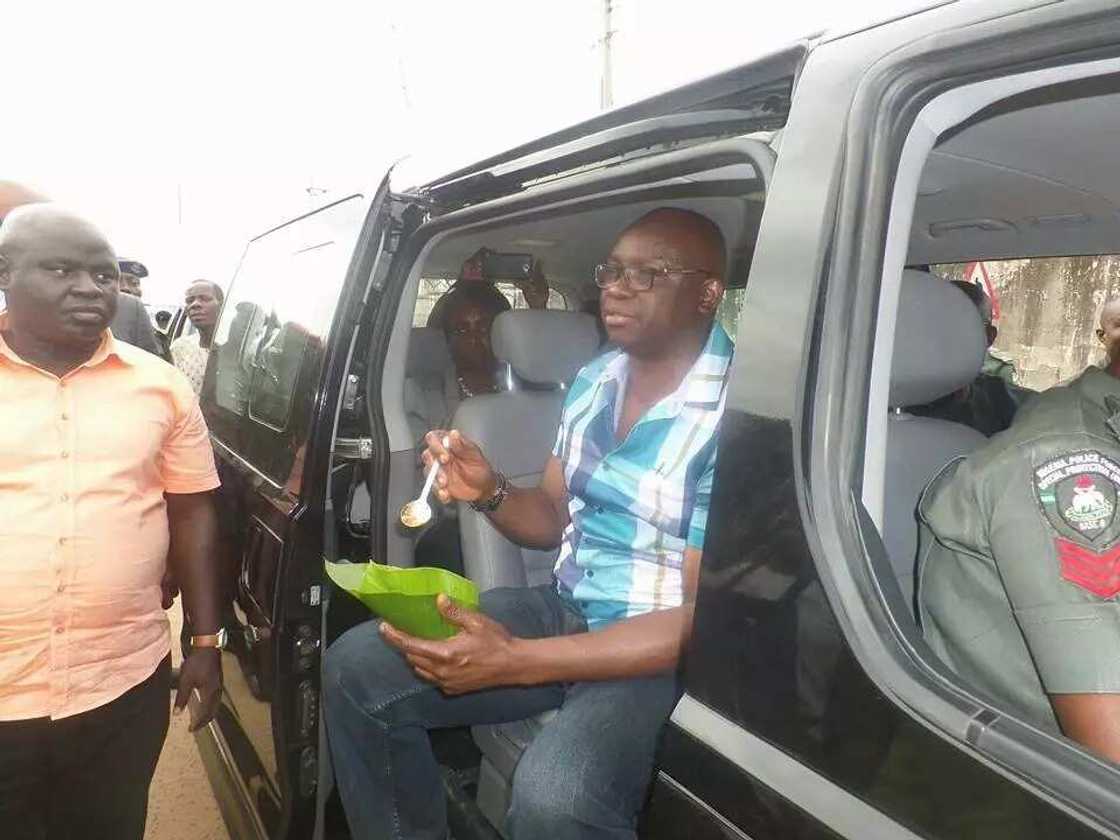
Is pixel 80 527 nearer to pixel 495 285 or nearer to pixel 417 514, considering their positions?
pixel 417 514

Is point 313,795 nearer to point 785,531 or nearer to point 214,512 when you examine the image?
point 214,512

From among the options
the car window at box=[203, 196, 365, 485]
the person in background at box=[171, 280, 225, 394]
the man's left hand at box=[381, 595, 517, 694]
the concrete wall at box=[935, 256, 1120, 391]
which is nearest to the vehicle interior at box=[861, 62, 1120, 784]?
the man's left hand at box=[381, 595, 517, 694]

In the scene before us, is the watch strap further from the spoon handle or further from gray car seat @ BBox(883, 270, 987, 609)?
gray car seat @ BBox(883, 270, 987, 609)

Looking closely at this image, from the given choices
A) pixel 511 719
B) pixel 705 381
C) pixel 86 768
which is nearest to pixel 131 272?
pixel 86 768

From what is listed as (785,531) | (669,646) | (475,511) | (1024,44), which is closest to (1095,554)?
(785,531)

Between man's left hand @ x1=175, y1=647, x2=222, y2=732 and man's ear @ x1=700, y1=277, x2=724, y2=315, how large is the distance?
1.56 m

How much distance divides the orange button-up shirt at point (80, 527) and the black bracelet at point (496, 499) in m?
0.78

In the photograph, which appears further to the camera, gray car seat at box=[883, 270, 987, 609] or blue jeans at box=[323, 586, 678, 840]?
blue jeans at box=[323, 586, 678, 840]

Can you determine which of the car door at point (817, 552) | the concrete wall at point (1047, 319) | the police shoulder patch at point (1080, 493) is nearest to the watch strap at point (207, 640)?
the car door at point (817, 552)

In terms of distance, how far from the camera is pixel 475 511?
234cm

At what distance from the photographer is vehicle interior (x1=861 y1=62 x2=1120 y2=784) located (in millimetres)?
1036

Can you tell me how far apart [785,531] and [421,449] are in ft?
5.50

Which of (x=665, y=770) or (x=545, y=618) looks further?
(x=545, y=618)

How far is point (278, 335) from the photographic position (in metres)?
2.59
